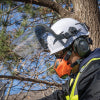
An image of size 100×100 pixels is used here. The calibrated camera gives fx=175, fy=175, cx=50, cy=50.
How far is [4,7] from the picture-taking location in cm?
357

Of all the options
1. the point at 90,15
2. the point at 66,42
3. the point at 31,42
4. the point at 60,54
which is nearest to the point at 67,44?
the point at 66,42

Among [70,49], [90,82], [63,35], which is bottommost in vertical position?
[90,82]

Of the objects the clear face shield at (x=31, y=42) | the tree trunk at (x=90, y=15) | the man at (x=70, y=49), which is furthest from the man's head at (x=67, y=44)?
the tree trunk at (x=90, y=15)

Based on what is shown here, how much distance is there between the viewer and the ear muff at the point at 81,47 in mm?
1536

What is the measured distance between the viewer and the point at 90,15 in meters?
2.48

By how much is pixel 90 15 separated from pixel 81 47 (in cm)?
109

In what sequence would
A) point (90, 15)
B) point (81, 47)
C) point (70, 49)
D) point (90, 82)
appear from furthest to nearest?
1. point (90, 15)
2. point (70, 49)
3. point (81, 47)
4. point (90, 82)

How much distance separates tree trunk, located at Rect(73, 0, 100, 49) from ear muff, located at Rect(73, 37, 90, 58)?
0.87 m

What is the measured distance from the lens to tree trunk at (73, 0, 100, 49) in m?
2.42

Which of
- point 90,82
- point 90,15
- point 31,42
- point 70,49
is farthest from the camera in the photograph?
Result: point 90,15

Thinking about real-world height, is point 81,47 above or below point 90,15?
below

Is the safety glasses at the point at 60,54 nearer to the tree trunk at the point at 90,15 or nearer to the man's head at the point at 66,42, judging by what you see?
the man's head at the point at 66,42

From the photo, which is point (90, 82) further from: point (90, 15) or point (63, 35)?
point (90, 15)

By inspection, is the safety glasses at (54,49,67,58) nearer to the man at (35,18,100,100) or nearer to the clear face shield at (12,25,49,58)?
the man at (35,18,100,100)
